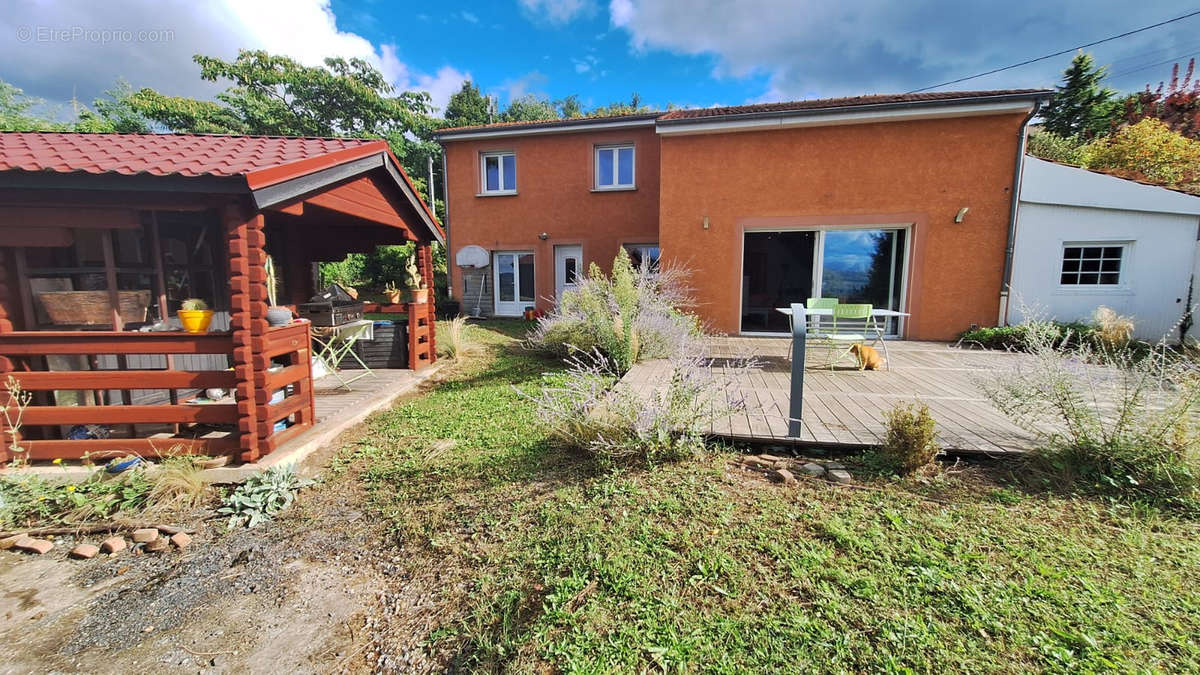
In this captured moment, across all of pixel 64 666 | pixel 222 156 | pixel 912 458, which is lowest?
pixel 64 666

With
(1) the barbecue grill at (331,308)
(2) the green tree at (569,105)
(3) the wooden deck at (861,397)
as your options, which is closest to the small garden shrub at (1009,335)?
(3) the wooden deck at (861,397)

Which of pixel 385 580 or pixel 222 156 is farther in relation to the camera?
pixel 222 156

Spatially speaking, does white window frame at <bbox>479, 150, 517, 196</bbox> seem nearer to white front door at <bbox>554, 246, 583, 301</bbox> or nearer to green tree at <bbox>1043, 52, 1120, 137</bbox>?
white front door at <bbox>554, 246, 583, 301</bbox>

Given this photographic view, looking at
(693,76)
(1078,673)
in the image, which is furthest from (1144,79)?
(1078,673)

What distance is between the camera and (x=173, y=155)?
142 inches

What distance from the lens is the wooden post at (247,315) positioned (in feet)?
11.3

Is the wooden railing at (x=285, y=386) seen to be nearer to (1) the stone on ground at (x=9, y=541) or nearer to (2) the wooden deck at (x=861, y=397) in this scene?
(1) the stone on ground at (x=9, y=541)

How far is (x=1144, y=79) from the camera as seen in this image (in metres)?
15.5

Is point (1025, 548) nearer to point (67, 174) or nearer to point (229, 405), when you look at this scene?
point (229, 405)

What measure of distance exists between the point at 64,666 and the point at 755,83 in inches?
684

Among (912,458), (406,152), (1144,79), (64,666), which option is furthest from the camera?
(406,152)

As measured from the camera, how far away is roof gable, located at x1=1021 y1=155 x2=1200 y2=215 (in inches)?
300

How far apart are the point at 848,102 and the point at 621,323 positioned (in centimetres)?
660

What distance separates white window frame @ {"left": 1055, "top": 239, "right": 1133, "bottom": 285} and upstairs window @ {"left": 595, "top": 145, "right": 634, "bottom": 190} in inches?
342
